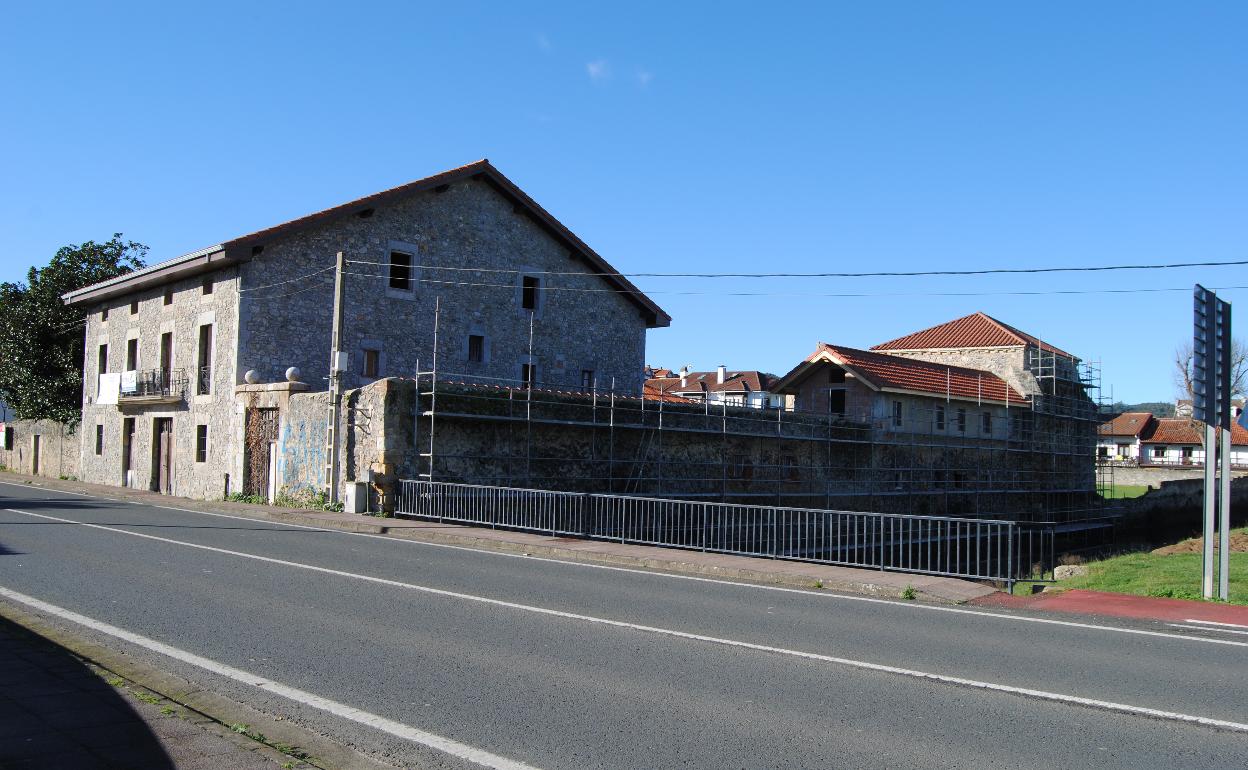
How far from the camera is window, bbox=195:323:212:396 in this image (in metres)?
28.7

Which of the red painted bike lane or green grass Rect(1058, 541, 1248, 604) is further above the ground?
the red painted bike lane

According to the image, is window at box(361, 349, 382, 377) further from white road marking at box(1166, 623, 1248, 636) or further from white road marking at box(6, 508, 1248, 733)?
white road marking at box(1166, 623, 1248, 636)

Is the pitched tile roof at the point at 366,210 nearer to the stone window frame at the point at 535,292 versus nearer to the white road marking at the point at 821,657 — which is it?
the stone window frame at the point at 535,292

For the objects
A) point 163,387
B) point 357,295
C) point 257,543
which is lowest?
point 257,543

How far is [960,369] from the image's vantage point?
43000 millimetres

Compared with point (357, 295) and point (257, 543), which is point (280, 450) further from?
point (257, 543)

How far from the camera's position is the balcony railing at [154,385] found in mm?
30141

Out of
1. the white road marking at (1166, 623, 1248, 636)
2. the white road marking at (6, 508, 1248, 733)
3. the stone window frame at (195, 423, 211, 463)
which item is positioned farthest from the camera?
the stone window frame at (195, 423, 211, 463)

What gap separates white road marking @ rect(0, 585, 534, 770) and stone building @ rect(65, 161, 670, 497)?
15.8m

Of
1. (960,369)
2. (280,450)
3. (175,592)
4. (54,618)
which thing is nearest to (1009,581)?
(175,592)

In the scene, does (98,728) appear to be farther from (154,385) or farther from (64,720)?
(154,385)

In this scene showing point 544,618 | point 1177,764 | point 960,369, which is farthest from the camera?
point 960,369

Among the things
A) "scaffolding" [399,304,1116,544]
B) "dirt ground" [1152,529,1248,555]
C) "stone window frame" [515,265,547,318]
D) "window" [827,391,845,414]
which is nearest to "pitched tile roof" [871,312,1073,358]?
"scaffolding" [399,304,1116,544]

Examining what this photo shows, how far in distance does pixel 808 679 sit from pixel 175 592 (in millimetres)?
6729
